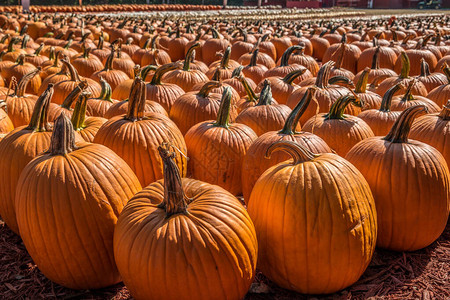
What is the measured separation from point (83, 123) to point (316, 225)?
2.44 metres

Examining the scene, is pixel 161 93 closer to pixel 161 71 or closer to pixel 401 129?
pixel 161 71

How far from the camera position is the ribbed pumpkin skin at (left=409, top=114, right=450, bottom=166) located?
3857 mm

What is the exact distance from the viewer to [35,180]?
8.98 feet

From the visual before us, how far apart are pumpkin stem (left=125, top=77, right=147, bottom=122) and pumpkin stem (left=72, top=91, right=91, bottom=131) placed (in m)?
0.36

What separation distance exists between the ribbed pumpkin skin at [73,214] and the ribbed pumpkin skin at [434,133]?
2.74 metres

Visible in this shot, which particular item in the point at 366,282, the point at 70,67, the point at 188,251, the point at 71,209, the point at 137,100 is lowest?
the point at 366,282

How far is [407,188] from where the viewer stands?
10.4 feet

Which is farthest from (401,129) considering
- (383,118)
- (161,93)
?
(161,93)

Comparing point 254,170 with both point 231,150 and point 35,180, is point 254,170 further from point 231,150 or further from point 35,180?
point 35,180

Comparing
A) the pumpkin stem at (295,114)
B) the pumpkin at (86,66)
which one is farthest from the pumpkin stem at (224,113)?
the pumpkin at (86,66)

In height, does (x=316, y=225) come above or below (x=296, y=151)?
below

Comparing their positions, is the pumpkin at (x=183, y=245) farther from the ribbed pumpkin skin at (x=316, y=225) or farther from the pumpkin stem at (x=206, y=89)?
the pumpkin stem at (x=206, y=89)

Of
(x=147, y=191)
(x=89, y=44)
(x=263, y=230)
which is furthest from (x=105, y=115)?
(x=89, y=44)

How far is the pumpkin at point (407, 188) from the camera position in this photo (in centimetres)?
319
